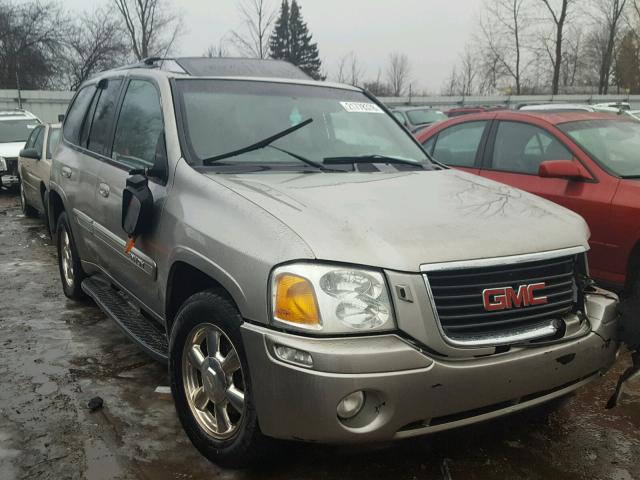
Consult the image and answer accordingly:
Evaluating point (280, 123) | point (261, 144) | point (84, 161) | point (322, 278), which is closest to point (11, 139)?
point (84, 161)

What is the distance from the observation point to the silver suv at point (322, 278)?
2115 mm

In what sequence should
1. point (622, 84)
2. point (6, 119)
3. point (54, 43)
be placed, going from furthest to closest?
point (622, 84)
point (54, 43)
point (6, 119)

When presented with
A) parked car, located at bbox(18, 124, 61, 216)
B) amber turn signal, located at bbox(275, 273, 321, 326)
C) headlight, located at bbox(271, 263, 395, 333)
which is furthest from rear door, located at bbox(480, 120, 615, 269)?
parked car, located at bbox(18, 124, 61, 216)

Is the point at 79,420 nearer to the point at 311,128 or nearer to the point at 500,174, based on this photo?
the point at 311,128

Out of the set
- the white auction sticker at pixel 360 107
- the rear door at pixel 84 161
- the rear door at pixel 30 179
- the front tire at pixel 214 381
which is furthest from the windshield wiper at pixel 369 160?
the rear door at pixel 30 179

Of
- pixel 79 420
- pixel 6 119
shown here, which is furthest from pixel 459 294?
pixel 6 119

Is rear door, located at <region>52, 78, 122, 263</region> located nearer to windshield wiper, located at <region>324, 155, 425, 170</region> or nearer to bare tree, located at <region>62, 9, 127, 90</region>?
windshield wiper, located at <region>324, 155, 425, 170</region>

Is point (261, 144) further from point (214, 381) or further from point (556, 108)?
point (556, 108)

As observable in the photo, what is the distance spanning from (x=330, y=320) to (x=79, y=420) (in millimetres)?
1718

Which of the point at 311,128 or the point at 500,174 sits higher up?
the point at 311,128

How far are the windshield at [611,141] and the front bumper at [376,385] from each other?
2.95 metres

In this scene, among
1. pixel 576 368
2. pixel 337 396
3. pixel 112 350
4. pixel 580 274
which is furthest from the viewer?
pixel 112 350

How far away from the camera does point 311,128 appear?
3.48 metres

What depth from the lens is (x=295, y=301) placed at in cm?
215
